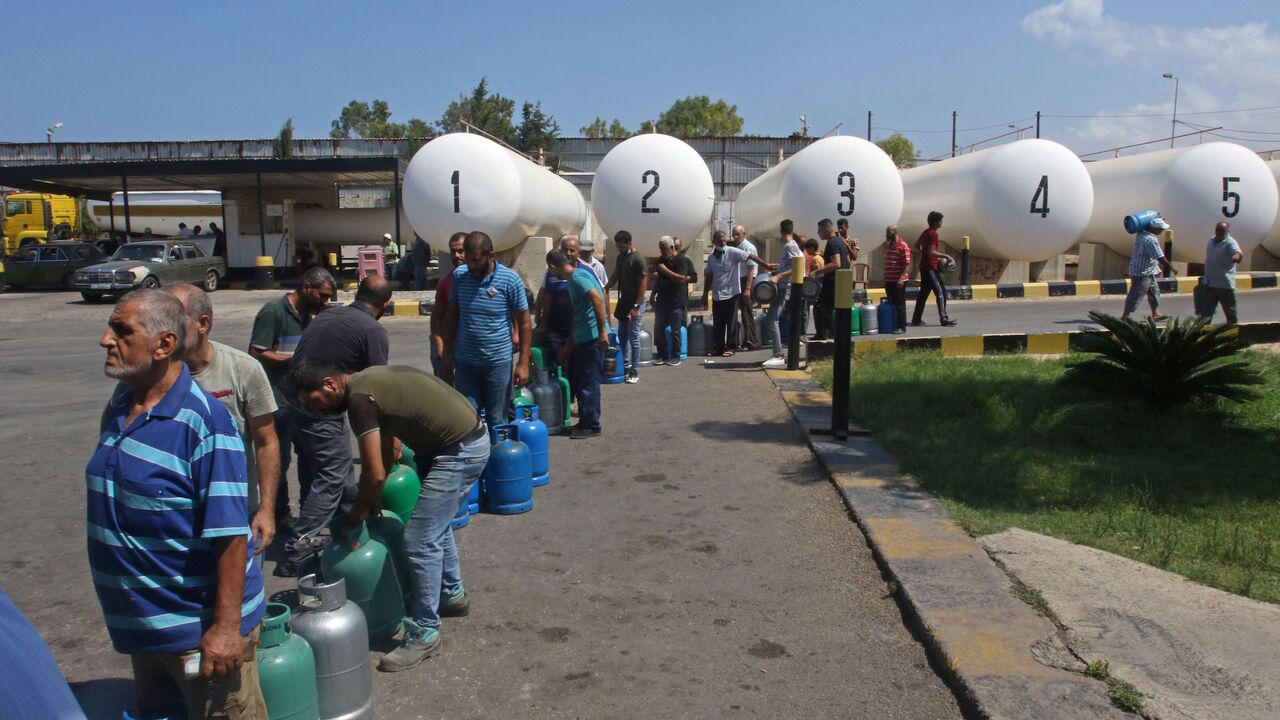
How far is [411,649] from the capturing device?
3.99 m

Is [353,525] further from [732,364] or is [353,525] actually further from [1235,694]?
[732,364]

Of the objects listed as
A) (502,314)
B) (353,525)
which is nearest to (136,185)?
(502,314)

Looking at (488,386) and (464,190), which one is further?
(464,190)

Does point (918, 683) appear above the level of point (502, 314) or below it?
below

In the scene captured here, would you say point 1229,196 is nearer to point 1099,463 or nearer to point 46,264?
point 1099,463

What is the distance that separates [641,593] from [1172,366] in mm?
5408

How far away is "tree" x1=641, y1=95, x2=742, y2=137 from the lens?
9181cm

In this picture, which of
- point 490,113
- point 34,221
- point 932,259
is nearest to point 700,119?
point 490,113

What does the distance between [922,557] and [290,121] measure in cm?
5480

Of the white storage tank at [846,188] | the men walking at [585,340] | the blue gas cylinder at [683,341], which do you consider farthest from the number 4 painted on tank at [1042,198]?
the men walking at [585,340]

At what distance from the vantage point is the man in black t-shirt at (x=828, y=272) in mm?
11141

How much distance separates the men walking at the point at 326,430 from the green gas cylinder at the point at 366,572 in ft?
3.24

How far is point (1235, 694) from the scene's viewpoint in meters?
3.38

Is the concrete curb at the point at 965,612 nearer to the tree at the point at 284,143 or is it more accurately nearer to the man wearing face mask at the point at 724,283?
the man wearing face mask at the point at 724,283
